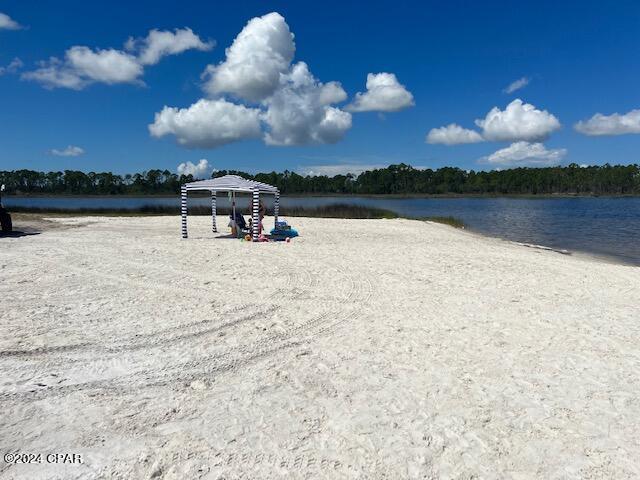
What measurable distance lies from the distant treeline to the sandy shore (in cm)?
12195

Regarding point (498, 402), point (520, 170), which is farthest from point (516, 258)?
point (520, 170)

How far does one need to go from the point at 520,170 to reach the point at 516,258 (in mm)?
163320

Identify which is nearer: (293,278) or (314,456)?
(314,456)

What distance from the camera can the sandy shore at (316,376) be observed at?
331 centimetres

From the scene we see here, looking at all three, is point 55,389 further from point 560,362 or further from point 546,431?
point 560,362

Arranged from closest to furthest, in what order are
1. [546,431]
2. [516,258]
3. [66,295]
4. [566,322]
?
[546,431]
[566,322]
[66,295]
[516,258]

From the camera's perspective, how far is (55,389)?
4.22m

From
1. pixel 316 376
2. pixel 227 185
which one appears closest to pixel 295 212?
pixel 227 185

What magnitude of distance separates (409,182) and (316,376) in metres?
156

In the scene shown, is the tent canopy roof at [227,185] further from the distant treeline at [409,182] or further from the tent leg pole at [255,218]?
the distant treeline at [409,182]

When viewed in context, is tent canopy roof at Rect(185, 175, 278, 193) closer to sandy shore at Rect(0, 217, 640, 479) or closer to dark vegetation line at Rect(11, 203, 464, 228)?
sandy shore at Rect(0, 217, 640, 479)

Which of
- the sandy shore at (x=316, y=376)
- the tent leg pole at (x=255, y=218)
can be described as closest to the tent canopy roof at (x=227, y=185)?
the tent leg pole at (x=255, y=218)

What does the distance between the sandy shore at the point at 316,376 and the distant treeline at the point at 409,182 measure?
121948 mm

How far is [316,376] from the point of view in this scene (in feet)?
15.4
